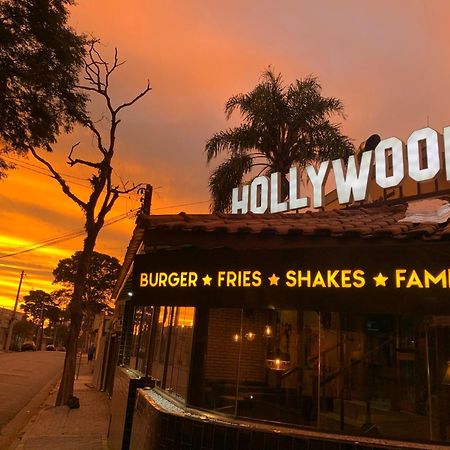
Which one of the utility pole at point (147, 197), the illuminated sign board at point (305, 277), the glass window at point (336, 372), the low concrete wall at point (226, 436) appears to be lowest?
the low concrete wall at point (226, 436)

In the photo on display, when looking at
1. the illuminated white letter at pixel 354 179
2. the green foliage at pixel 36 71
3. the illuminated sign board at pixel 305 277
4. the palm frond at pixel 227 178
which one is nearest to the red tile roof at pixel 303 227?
the illuminated sign board at pixel 305 277

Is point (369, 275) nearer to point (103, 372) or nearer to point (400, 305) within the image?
point (400, 305)

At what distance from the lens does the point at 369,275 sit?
4.63 meters

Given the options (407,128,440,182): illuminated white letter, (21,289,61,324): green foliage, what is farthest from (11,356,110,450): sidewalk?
(21,289,61,324): green foliage

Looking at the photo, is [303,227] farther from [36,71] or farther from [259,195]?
[36,71]

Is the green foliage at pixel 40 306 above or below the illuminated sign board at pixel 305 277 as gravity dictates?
above

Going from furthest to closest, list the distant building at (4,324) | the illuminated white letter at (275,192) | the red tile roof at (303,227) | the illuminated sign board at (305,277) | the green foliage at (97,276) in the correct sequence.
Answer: the distant building at (4,324), the green foliage at (97,276), the illuminated white letter at (275,192), the red tile roof at (303,227), the illuminated sign board at (305,277)

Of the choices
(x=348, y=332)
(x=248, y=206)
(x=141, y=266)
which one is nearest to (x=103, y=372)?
(x=248, y=206)

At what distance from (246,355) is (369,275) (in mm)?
1762

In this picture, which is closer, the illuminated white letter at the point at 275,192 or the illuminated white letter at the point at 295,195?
the illuminated white letter at the point at 295,195

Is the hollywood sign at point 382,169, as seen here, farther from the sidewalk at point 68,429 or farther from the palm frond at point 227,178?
the palm frond at point 227,178

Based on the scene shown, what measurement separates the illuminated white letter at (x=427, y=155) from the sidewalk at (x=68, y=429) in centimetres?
759

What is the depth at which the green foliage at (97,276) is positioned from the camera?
→ 58.5 m

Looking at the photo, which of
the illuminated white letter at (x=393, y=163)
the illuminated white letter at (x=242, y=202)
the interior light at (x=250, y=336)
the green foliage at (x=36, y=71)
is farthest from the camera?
the green foliage at (x=36, y=71)
